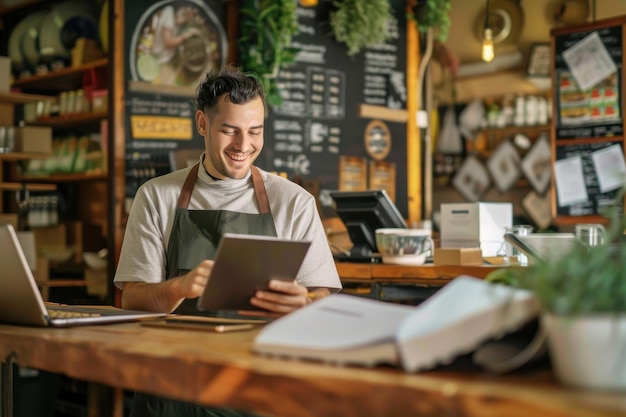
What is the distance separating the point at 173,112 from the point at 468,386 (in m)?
5.46

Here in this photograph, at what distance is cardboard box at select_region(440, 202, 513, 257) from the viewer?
507 cm

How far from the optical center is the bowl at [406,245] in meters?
4.85

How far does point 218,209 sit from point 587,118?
4.70 meters

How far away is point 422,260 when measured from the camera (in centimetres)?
490

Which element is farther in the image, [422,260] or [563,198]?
[563,198]

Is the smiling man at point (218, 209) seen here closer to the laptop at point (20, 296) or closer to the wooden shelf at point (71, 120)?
the laptop at point (20, 296)

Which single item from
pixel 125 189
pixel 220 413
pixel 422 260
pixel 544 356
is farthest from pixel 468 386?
pixel 125 189

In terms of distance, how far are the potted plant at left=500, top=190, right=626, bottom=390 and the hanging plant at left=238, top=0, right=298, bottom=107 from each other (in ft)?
18.3

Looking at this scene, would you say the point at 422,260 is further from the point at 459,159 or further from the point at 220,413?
the point at 459,159

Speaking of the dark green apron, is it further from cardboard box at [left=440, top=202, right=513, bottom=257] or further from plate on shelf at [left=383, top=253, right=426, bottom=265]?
cardboard box at [left=440, top=202, right=513, bottom=257]

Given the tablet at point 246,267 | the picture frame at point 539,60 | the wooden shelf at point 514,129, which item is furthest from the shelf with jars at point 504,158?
the tablet at point 246,267

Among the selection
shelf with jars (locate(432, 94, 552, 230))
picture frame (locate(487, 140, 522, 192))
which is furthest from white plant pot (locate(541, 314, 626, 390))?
picture frame (locate(487, 140, 522, 192))

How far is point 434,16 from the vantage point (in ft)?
25.1

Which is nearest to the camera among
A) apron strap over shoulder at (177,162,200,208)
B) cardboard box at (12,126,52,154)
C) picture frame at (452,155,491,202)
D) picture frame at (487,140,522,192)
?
apron strap over shoulder at (177,162,200,208)
